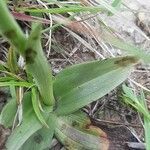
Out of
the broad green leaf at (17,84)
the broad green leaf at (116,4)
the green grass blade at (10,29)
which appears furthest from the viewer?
the broad green leaf at (116,4)

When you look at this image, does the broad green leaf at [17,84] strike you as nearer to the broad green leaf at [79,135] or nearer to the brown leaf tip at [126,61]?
the broad green leaf at [79,135]

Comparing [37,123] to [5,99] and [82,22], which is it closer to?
[5,99]

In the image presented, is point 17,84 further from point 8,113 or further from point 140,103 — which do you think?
point 140,103

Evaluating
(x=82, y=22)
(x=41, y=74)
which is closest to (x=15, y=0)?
(x=82, y=22)

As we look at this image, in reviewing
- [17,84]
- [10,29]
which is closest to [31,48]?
[10,29]

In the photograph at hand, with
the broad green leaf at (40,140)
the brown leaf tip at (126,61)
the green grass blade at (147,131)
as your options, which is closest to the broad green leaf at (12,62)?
the broad green leaf at (40,140)

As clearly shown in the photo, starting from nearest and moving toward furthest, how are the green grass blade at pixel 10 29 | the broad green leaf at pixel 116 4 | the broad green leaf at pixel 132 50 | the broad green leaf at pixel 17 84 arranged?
the green grass blade at pixel 10 29 < the broad green leaf at pixel 132 50 < the broad green leaf at pixel 17 84 < the broad green leaf at pixel 116 4
